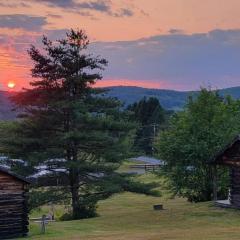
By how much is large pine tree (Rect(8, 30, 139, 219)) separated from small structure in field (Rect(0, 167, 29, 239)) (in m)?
10.2

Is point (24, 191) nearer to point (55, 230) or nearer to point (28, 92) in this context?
point (55, 230)

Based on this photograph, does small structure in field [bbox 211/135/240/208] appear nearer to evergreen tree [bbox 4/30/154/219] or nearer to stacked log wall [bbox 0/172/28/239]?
evergreen tree [bbox 4/30/154/219]

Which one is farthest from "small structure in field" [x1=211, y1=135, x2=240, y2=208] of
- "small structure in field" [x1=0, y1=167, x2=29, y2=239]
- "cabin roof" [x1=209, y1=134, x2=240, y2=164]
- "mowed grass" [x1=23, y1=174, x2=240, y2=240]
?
"small structure in field" [x1=0, y1=167, x2=29, y2=239]

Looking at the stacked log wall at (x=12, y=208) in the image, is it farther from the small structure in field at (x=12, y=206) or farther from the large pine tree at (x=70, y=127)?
the large pine tree at (x=70, y=127)

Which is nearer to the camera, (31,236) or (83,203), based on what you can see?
(31,236)

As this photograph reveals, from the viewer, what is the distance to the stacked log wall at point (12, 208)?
108 feet

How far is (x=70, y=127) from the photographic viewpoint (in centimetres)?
4547

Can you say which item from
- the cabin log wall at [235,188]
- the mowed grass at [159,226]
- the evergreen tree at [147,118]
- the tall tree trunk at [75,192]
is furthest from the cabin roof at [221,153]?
the evergreen tree at [147,118]

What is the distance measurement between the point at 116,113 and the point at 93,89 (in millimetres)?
2783

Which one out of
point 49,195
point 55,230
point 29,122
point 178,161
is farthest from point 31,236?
point 178,161

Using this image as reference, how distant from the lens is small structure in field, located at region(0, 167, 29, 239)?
33.0 metres

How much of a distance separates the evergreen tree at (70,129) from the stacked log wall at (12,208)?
33.0 ft

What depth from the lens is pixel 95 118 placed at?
1780 inches

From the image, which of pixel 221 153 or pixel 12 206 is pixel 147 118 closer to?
pixel 221 153
